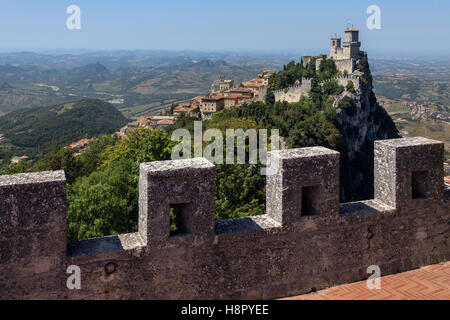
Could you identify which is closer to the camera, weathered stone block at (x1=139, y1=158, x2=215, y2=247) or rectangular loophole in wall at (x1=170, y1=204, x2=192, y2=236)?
weathered stone block at (x1=139, y1=158, x2=215, y2=247)

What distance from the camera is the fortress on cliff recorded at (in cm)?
7656

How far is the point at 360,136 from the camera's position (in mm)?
74688

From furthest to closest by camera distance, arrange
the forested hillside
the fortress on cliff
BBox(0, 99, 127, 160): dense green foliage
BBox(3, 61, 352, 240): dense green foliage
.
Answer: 1. BBox(0, 99, 127, 160): dense green foliage
2. the fortress on cliff
3. the forested hillside
4. BBox(3, 61, 352, 240): dense green foliage

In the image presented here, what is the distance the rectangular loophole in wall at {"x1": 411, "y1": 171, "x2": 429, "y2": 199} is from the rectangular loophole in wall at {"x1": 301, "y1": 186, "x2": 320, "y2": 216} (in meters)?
2.20

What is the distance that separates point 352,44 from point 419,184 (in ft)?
272

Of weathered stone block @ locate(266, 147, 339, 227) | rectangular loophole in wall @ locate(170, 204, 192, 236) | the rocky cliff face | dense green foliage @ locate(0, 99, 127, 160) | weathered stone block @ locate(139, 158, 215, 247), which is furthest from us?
dense green foliage @ locate(0, 99, 127, 160)

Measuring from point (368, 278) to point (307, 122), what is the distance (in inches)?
2146

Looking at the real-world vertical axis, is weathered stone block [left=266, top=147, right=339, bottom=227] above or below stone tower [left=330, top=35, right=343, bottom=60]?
below

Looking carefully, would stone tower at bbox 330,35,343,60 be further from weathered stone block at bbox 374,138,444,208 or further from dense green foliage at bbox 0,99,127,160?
weathered stone block at bbox 374,138,444,208

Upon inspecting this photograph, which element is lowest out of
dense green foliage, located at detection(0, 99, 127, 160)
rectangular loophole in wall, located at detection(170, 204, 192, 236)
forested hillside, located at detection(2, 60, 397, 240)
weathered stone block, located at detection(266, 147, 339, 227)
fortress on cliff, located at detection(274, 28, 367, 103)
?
dense green foliage, located at detection(0, 99, 127, 160)

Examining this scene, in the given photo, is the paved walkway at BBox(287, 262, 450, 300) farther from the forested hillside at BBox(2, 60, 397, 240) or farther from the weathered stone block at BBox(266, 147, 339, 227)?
the forested hillside at BBox(2, 60, 397, 240)
